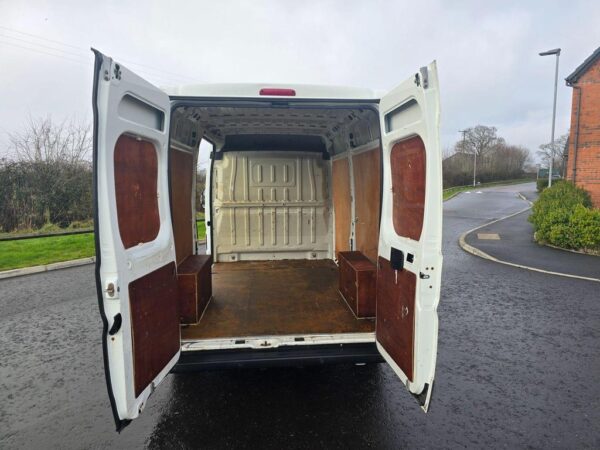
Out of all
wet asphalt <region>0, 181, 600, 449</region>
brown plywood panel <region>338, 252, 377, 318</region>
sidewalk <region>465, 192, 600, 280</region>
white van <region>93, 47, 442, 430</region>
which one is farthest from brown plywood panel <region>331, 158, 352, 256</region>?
sidewalk <region>465, 192, 600, 280</region>

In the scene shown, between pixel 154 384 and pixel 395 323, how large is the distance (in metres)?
1.69

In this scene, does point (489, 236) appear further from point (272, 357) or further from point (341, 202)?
point (272, 357)

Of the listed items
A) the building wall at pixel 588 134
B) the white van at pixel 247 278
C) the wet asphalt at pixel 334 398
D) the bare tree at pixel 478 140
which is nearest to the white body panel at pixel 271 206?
the white van at pixel 247 278

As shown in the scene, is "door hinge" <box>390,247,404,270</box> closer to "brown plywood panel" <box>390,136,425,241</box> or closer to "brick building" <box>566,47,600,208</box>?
"brown plywood panel" <box>390,136,425,241</box>

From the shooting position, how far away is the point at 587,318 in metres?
5.40

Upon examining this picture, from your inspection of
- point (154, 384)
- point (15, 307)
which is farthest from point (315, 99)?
point (15, 307)

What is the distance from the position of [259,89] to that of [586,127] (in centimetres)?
1727

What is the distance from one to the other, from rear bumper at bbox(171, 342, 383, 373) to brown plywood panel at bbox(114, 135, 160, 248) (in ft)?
3.34

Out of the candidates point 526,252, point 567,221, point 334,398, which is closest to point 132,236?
point 334,398

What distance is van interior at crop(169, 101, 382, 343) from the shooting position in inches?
143

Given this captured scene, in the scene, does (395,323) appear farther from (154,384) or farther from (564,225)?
(564,225)

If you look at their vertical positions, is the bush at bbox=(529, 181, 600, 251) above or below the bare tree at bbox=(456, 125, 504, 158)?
below

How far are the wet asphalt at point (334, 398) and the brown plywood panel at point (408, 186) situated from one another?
162 cm

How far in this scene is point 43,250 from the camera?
10344mm
